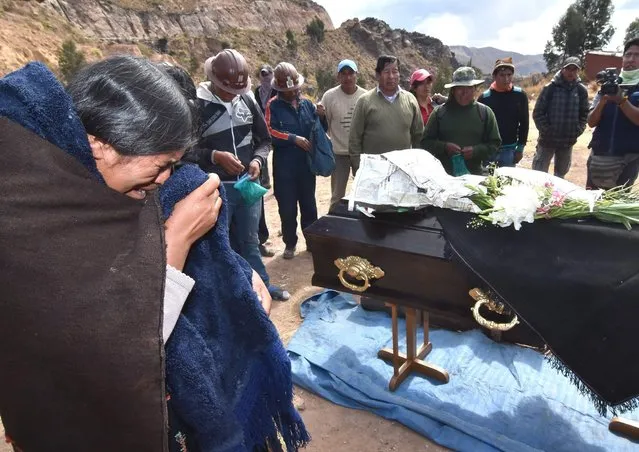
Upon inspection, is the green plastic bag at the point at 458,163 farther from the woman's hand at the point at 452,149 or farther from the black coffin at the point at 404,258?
the black coffin at the point at 404,258

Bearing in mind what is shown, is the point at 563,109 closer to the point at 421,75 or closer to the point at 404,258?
the point at 421,75

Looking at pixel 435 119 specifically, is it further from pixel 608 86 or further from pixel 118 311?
pixel 118 311

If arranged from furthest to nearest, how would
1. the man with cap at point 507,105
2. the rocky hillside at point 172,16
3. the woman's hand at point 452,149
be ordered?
the rocky hillside at point 172,16
the man with cap at point 507,105
the woman's hand at point 452,149

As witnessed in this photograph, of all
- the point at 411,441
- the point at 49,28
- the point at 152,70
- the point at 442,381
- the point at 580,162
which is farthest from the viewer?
the point at 49,28

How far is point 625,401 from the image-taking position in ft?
5.34

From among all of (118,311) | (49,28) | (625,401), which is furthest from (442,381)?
(49,28)

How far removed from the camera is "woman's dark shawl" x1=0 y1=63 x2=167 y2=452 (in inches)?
29.1

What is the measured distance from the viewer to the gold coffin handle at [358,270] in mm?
2199

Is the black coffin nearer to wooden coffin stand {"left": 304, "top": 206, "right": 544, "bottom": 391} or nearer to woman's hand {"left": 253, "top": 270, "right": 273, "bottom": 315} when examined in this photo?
wooden coffin stand {"left": 304, "top": 206, "right": 544, "bottom": 391}

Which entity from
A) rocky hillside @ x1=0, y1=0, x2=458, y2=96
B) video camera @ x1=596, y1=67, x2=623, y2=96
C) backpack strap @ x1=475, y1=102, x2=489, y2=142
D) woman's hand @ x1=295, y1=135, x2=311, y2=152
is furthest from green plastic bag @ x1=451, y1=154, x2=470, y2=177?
rocky hillside @ x1=0, y1=0, x2=458, y2=96

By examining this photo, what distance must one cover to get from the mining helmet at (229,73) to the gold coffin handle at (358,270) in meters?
1.58

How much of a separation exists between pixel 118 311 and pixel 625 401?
184 cm

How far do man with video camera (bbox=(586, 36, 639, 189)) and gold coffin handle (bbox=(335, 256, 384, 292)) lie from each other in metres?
3.18

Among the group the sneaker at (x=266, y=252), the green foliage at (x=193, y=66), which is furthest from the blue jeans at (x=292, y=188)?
the green foliage at (x=193, y=66)
